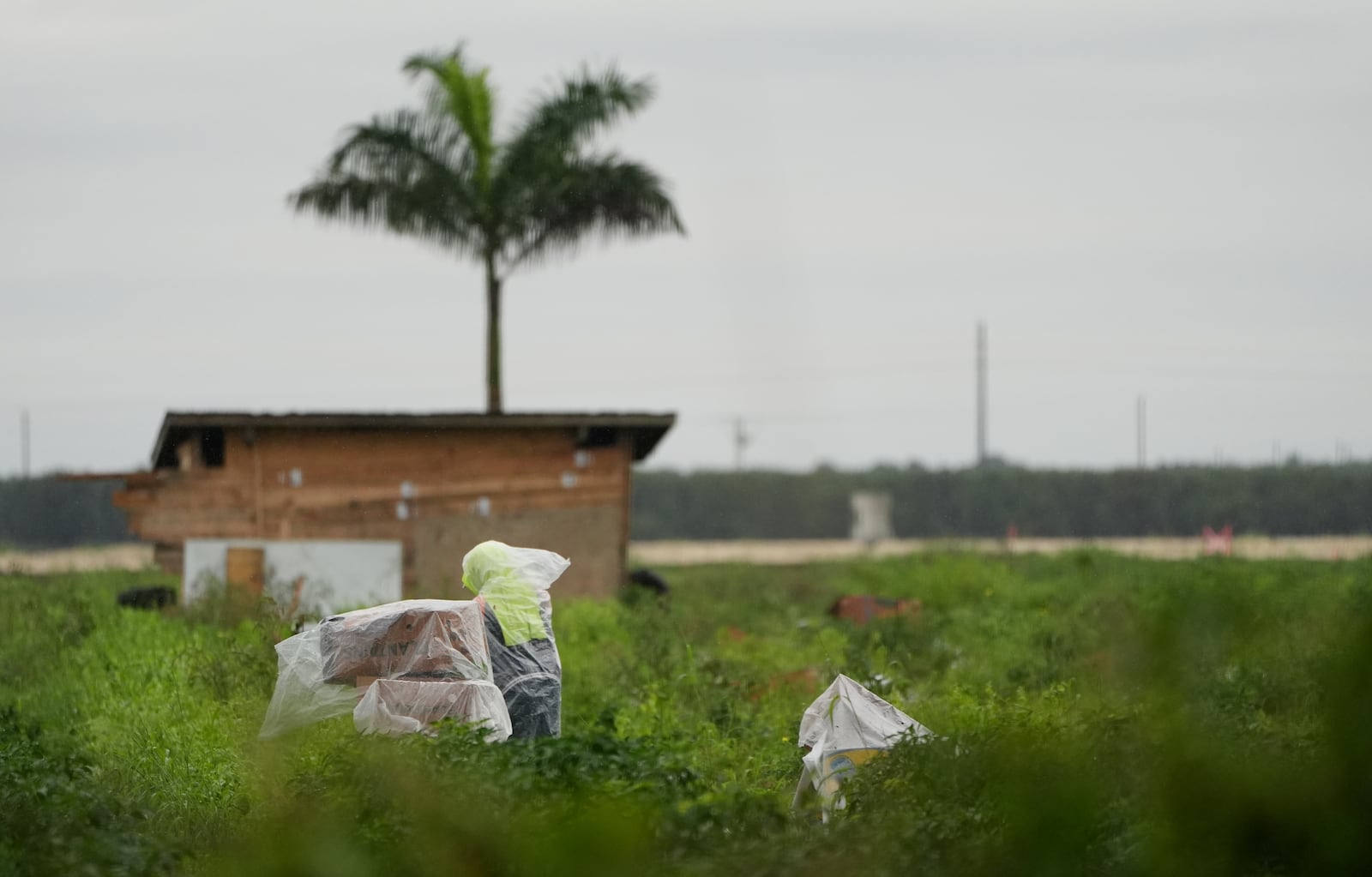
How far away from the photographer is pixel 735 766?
885 centimetres

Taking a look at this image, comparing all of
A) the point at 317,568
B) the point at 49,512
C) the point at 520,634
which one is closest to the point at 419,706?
the point at 520,634

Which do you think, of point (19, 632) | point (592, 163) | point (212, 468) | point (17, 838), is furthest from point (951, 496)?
point (17, 838)

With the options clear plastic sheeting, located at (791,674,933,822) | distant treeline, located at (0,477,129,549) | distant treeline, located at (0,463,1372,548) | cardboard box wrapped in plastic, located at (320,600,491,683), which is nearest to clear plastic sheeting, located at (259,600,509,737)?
cardboard box wrapped in plastic, located at (320,600,491,683)

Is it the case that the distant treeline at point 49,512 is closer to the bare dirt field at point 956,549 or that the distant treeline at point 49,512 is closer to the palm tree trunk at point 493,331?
the bare dirt field at point 956,549

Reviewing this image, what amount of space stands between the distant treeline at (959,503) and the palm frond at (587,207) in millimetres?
29543

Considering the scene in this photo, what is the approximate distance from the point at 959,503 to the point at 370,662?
2039 inches

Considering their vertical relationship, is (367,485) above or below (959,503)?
above

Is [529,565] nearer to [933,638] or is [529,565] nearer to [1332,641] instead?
[1332,641]

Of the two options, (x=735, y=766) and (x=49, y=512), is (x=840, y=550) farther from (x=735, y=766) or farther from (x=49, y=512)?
(x=735, y=766)

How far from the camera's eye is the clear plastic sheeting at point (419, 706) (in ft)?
28.6

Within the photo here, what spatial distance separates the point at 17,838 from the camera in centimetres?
646

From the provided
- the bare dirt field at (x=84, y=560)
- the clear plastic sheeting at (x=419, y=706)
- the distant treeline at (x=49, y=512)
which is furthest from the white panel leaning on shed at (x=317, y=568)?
the distant treeline at (x=49, y=512)

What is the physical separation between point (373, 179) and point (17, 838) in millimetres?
21214

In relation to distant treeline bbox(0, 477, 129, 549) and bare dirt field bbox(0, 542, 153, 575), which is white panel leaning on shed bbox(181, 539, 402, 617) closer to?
bare dirt field bbox(0, 542, 153, 575)
